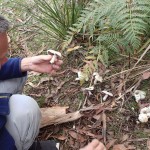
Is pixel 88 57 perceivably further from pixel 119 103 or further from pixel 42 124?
pixel 42 124

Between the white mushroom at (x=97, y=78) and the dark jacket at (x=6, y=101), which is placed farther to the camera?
the white mushroom at (x=97, y=78)

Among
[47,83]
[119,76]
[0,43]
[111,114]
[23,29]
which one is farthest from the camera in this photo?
[23,29]

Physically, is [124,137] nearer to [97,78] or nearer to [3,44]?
[97,78]

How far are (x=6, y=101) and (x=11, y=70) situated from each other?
0.34m

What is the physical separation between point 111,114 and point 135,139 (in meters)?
0.25

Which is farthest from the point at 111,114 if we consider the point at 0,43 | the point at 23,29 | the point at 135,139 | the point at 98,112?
the point at 23,29

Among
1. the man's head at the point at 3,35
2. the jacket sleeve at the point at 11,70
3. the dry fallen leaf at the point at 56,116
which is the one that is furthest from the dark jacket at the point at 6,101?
the dry fallen leaf at the point at 56,116

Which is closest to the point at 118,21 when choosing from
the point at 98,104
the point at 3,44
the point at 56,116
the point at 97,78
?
the point at 97,78

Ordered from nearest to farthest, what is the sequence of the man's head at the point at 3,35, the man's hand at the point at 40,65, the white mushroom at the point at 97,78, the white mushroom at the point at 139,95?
1. the man's head at the point at 3,35
2. the man's hand at the point at 40,65
3. the white mushroom at the point at 139,95
4. the white mushroom at the point at 97,78

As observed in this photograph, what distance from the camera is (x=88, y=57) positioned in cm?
269

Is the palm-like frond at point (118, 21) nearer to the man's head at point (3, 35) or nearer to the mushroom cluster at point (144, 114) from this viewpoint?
the mushroom cluster at point (144, 114)

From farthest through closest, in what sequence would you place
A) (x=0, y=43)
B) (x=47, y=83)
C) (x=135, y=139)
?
(x=47, y=83), (x=135, y=139), (x=0, y=43)

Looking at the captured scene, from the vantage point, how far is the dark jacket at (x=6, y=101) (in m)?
1.97

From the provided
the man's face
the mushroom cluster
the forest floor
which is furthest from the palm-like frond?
the man's face
